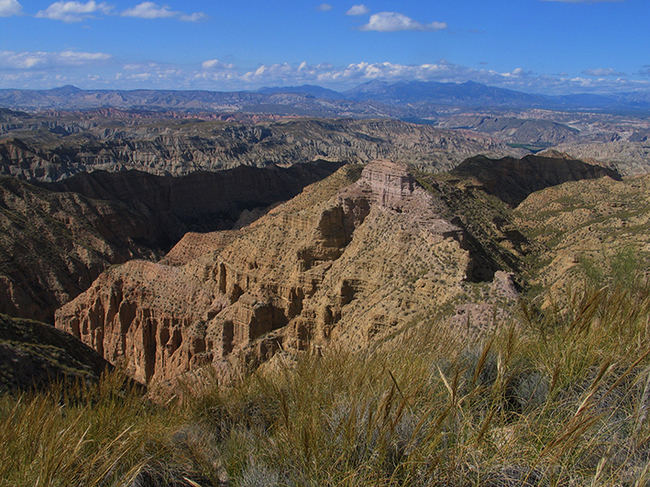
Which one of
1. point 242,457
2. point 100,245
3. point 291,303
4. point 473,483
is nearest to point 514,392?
point 473,483

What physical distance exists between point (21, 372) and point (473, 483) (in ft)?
60.7

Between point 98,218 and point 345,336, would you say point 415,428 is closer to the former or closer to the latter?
point 345,336

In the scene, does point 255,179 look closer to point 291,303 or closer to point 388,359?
point 291,303

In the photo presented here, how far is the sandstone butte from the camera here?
23.0 meters

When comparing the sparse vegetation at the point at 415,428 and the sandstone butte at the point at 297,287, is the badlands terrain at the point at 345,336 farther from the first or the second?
the sandstone butte at the point at 297,287

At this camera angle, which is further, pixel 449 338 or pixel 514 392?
pixel 449 338

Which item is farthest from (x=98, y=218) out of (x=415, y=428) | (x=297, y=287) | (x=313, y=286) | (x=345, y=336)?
(x=415, y=428)

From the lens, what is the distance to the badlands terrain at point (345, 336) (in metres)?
4.27

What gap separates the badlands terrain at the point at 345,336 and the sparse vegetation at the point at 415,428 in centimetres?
3

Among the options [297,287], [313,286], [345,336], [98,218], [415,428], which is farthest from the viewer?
[98,218]

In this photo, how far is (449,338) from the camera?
6.49m

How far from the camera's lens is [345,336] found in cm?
2284

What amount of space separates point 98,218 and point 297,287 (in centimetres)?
5383

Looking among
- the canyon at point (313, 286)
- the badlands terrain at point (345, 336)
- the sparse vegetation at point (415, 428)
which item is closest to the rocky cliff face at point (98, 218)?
the badlands terrain at point (345, 336)
